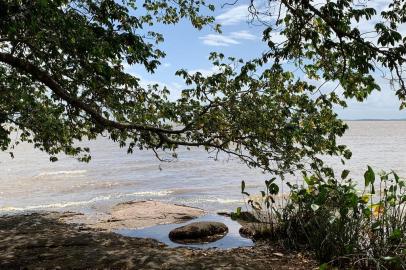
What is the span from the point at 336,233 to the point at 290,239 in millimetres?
1791

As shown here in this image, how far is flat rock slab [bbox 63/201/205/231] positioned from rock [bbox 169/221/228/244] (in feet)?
7.43

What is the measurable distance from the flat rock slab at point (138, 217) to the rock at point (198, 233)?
2264 millimetres

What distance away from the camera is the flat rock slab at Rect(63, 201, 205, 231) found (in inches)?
614

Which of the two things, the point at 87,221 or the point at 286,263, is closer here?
the point at 286,263

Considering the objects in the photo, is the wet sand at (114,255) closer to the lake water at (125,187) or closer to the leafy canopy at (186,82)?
the leafy canopy at (186,82)

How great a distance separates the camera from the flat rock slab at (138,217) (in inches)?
614

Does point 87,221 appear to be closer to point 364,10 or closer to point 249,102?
point 249,102

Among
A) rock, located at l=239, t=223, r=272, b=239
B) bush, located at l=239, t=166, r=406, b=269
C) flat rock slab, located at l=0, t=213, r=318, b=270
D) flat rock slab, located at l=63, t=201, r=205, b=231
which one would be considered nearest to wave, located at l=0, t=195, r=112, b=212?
flat rock slab, located at l=63, t=201, r=205, b=231

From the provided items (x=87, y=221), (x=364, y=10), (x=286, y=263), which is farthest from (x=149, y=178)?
(x=364, y=10)

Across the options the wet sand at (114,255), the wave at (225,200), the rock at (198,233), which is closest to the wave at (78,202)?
the wave at (225,200)

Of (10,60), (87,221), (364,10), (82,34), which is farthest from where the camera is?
(87,221)

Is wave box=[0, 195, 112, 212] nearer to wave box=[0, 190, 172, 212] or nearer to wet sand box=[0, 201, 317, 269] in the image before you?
wave box=[0, 190, 172, 212]

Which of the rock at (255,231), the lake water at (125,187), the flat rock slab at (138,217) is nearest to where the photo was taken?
the rock at (255,231)

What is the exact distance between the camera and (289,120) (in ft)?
34.2
